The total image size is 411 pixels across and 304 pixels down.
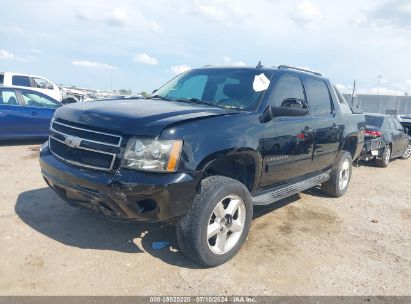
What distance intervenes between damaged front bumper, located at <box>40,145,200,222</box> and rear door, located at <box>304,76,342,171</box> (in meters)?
2.59

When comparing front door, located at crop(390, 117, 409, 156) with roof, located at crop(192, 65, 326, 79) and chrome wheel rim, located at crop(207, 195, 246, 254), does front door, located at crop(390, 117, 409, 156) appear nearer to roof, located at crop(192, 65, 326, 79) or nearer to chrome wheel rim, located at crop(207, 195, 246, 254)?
roof, located at crop(192, 65, 326, 79)

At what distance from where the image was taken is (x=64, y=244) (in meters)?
3.81

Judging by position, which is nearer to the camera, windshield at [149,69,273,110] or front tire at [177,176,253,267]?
front tire at [177,176,253,267]

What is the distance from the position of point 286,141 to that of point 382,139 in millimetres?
7217

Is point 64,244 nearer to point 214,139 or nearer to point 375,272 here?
point 214,139

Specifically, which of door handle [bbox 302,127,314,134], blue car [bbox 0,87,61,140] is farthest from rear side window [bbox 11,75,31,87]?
door handle [bbox 302,127,314,134]

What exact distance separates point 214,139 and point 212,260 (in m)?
1.14

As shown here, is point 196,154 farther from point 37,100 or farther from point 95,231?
point 37,100

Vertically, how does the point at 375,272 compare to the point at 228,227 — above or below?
below

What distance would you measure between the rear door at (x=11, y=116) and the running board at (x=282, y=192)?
735 centimetres

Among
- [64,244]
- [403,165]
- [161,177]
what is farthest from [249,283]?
[403,165]

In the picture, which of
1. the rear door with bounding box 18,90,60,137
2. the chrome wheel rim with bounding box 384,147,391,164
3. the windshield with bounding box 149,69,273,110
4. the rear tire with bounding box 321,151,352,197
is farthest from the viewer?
the chrome wheel rim with bounding box 384,147,391,164

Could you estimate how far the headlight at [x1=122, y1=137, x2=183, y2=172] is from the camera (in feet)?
10.2

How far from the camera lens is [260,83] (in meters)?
4.38
